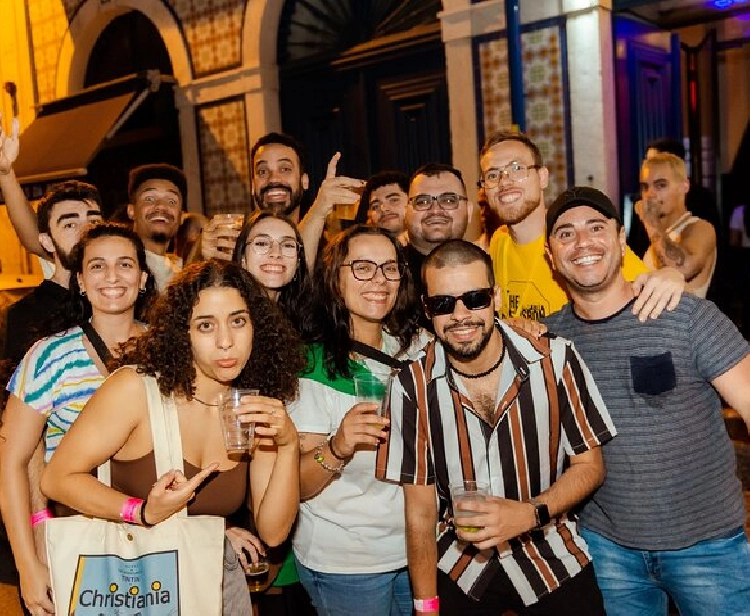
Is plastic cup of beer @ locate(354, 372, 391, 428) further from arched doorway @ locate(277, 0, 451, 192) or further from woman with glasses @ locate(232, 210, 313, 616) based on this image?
arched doorway @ locate(277, 0, 451, 192)

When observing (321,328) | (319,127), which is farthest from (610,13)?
(321,328)

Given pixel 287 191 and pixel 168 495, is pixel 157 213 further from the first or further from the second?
pixel 168 495

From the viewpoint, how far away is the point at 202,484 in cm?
244

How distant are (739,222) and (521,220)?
6.36m

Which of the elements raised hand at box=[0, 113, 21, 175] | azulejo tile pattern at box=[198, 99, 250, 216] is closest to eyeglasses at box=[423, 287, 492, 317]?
raised hand at box=[0, 113, 21, 175]

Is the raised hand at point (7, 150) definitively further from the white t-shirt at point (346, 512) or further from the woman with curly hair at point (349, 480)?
the white t-shirt at point (346, 512)

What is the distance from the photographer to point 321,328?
3.04m

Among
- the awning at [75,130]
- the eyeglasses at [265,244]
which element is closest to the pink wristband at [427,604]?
the eyeglasses at [265,244]

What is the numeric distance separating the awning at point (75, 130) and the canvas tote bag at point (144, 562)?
759 cm

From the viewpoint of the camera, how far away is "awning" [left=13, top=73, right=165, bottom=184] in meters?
9.12

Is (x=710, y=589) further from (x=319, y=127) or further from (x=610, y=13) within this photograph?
(x=319, y=127)

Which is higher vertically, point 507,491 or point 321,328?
point 321,328

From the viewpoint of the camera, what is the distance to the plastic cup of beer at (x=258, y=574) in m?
2.69

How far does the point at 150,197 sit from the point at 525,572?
3138 millimetres
